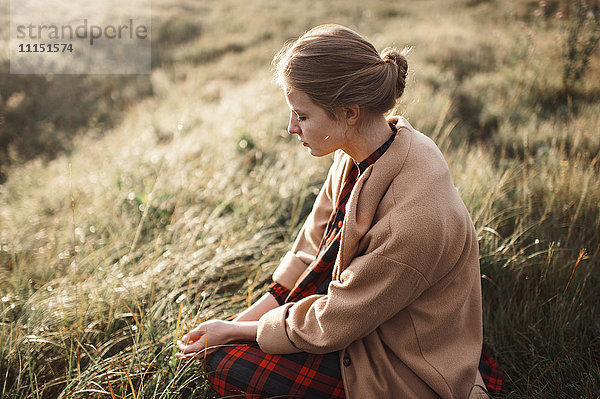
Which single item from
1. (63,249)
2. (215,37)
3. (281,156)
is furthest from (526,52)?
(215,37)

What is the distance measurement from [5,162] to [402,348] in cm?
636

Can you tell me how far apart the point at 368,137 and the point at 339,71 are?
29cm

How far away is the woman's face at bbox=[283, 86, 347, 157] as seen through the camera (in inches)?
64.4

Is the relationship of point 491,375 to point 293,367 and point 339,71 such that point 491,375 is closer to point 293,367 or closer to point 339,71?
point 293,367

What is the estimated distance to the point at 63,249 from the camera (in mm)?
3088

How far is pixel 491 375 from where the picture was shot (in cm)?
195

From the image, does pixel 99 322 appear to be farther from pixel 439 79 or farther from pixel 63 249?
pixel 439 79

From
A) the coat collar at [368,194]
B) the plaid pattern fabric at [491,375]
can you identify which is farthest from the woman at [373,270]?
the plaid pattern fabric at [491,375]

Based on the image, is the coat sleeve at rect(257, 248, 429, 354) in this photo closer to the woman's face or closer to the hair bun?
the woman's face

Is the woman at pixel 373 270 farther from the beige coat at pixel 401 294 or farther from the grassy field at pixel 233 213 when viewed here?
the grassy field at pixel 233 213

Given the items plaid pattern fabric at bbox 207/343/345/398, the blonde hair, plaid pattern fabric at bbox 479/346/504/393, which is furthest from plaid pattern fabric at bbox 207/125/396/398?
plaid pattern fabric at bbox 479/346/504/393

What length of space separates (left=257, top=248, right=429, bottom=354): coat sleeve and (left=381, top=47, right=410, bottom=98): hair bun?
690mm

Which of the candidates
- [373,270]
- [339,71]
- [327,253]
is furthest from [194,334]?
[339,71]

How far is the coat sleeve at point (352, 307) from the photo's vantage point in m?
1.48
